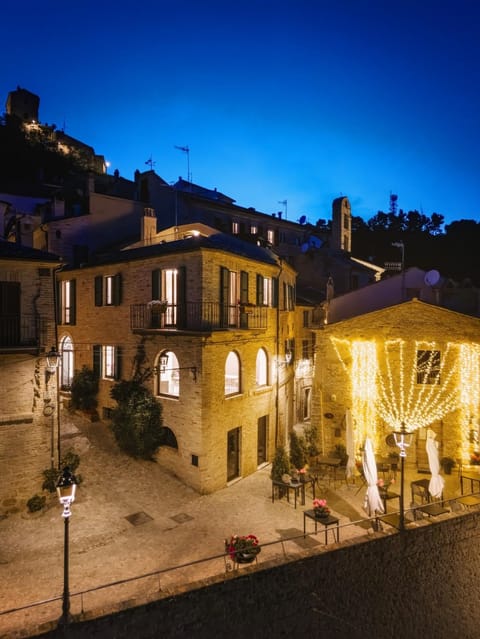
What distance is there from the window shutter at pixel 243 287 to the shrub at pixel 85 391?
8467 mm

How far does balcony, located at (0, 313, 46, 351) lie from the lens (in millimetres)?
13227

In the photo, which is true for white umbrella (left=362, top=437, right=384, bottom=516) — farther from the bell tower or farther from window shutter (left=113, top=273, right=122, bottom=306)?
the bell tower

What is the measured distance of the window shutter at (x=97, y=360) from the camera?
2027 centimetres

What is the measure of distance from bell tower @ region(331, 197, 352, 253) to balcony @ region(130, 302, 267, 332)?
69.6 feet

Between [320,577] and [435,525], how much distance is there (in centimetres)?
441

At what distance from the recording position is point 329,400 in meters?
20.3

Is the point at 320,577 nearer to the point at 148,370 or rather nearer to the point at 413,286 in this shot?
the point at 148,370

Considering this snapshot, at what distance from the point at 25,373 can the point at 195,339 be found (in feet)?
19.2

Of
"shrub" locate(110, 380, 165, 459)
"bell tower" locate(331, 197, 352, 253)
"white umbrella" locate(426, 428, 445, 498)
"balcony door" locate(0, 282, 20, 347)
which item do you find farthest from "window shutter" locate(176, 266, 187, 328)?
"bell tower" locate(331, 197, 352, 253)

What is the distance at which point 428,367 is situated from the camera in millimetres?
18734

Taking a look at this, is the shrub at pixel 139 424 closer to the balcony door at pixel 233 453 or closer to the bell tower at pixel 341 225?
the balcony door at pixel 233 453

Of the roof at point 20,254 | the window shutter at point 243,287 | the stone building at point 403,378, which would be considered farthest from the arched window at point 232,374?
the roof at point 20,254

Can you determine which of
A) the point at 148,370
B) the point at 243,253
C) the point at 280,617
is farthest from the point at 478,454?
the point at 148,370

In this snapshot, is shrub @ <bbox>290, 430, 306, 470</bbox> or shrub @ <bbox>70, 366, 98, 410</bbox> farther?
shrub @ <bbox>70, 366, 98, 410</bbox>
